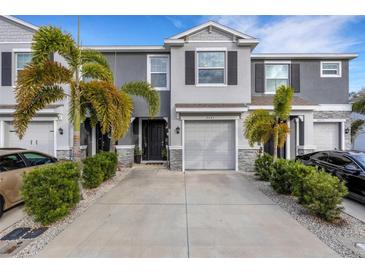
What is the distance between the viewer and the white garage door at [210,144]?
10445mm

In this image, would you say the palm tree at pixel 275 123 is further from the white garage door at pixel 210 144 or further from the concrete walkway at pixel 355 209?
the concrete walkway at pixel 355 209

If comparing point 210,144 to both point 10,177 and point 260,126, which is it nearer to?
point 260,126

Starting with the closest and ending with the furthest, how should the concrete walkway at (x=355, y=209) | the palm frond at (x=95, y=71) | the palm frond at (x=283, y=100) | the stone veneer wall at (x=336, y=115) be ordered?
1. the concrete walkway at (x=355, y=209)
2. the palm frond at (x=95, y=71)
3. the palm frond at (x=283, y=100)
4. the stone veneer wall at (x=336, y=115)

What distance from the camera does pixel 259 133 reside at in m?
8.04

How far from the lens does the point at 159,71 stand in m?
11.5

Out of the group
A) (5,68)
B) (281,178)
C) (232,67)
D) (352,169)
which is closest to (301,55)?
(232,67)

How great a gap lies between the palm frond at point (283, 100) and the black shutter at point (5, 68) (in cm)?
1243

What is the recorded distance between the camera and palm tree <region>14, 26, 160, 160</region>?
518 cm

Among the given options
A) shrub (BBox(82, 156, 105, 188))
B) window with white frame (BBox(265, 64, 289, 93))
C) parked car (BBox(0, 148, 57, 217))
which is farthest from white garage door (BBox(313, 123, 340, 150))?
parked car (BBox(0, 148, 57, 217))

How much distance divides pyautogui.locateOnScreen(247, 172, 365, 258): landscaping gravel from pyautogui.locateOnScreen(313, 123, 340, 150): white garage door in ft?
26.1

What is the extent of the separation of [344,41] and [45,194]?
15611mm

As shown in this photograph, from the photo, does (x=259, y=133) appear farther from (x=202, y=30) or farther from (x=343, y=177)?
(x=202, y=30)

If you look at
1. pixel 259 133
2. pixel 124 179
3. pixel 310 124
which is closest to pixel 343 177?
pixel 259 133

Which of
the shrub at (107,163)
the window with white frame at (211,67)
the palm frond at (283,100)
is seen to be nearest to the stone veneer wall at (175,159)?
the shrub at (107,163)
